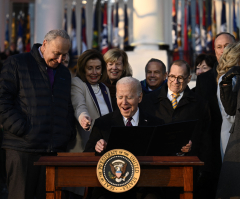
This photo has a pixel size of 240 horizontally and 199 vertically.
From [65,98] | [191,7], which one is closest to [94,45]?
[191,7]

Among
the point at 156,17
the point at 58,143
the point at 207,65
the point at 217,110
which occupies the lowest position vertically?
the point at 58,143

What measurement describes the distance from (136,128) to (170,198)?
1.37m

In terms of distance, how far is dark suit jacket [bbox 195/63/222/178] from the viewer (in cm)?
495

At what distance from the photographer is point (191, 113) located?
4656 mm

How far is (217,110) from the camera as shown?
16.5 feet

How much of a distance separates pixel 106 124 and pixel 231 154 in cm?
128

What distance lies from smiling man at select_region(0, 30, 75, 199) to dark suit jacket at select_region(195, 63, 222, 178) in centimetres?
195

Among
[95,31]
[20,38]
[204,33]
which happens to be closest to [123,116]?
[95,31]

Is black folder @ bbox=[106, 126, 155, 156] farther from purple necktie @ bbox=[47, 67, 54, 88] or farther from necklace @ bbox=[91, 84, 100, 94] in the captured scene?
necklace @ bbox=[91, 84, 100, 94]

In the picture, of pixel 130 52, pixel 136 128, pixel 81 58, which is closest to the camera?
pixel 136 128

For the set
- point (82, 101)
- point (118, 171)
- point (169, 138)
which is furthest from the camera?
point (82, 101)

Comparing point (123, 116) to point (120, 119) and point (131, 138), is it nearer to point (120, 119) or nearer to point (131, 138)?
point (120, 119)

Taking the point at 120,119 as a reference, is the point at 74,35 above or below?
above

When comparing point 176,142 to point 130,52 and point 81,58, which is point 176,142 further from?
point 130,52
